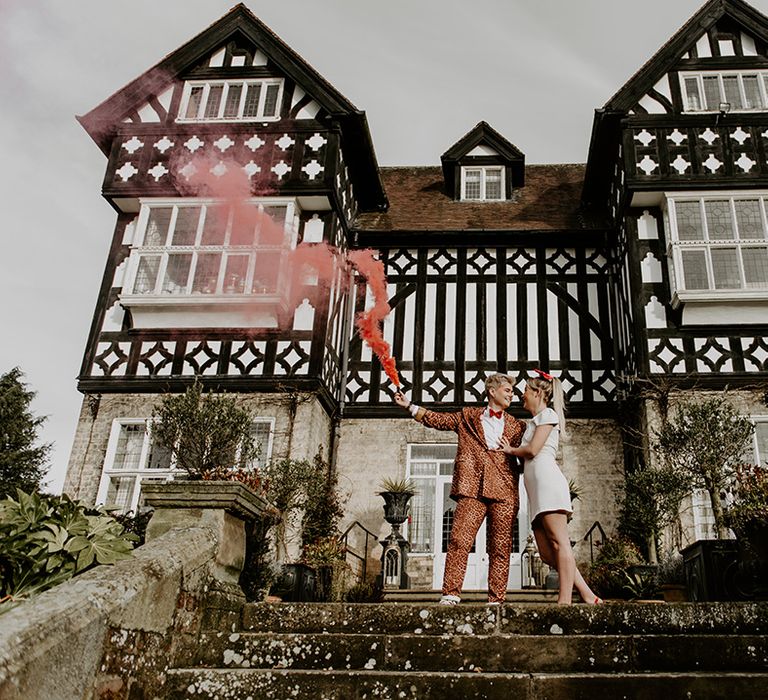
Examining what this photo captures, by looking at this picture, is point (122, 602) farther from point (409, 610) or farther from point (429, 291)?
point (429, 291)

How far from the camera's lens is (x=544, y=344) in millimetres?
13352

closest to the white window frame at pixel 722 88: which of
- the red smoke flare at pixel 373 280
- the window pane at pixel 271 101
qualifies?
the red smoke flare at pixel 373 280

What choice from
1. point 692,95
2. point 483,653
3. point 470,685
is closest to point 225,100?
point 692,95

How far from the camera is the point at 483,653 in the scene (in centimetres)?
402

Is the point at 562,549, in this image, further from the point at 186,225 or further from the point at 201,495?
the point at 186,225

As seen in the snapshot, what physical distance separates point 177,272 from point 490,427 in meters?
8.67

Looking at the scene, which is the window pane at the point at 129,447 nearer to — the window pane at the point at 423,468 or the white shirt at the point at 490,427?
the window pane at the point at 423,468

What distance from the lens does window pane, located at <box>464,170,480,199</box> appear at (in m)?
15.8

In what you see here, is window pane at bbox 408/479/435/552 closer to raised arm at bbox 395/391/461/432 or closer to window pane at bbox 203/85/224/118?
raised arm at bbox 395/391/461/432

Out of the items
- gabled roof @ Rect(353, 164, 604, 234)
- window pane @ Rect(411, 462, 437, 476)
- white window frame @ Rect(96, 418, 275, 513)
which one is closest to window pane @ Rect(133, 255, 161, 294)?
white window frame @ Rect(96, 418, 275, 513)

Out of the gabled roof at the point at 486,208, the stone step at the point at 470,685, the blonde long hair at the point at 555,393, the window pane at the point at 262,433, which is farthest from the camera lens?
the gabled roof at the point at 486,208

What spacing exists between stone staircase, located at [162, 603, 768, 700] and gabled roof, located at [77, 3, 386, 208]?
1068 centimetres

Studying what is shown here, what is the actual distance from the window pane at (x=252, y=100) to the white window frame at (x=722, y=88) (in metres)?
7.96

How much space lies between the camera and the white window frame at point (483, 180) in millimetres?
15625
